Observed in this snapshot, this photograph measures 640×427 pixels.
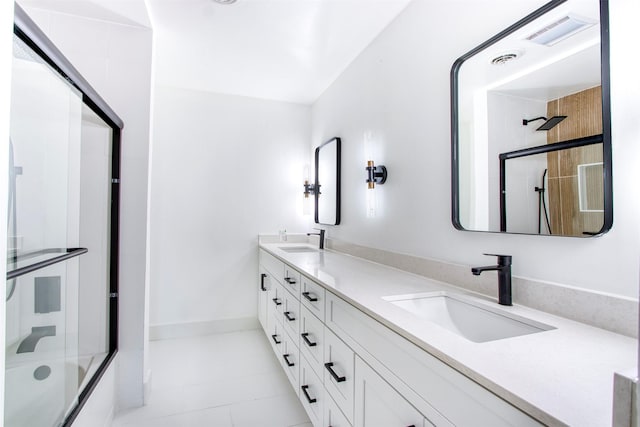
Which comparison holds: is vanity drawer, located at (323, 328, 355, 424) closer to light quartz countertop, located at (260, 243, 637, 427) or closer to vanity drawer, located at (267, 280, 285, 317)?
light quartz countertop, located at (260, 243, 637, 427)

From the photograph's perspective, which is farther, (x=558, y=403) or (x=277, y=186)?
(x=277, y=186)

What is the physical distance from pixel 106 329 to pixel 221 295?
4.31ft

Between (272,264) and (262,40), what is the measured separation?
168 centimetres

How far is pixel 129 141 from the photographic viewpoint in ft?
6.41

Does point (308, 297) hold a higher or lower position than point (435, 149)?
lower

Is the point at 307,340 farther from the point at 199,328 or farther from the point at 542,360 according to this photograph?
the point at 199,328

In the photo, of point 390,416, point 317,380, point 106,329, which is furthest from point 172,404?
point 390,416

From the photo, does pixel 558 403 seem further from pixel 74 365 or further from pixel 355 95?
pixel 355 95

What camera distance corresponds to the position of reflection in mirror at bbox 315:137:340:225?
2.71 metres

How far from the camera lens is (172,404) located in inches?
76.4

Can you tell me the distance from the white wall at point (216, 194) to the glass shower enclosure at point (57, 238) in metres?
1.08

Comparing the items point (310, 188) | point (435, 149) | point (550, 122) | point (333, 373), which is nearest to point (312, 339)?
point (333, 373)

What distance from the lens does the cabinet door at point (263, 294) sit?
2.75 metres

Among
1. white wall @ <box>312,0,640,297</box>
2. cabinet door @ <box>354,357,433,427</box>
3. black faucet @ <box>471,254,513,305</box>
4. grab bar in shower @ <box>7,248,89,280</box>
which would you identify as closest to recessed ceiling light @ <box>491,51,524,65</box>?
white wall @ <box>312,0,640,297</box>
